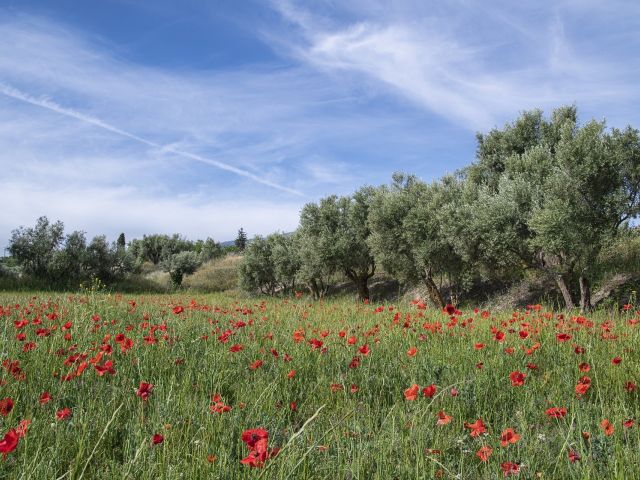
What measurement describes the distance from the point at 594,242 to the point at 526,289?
940 cm

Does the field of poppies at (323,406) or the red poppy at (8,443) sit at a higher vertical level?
the red poppy at (8,443)

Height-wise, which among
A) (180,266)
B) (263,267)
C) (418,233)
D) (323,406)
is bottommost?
(323,406)

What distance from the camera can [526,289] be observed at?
27.5m

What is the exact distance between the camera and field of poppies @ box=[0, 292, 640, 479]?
9.36 feet

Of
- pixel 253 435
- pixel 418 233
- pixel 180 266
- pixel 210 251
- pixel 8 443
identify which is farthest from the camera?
pixel 210 251

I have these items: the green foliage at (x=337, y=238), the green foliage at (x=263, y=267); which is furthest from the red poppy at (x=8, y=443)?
the green foliage at (x=263, y=267)

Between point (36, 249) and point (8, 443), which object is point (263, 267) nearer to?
point (36, 249)

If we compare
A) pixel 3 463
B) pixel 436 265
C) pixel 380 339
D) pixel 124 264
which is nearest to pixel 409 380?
pixel 380 339

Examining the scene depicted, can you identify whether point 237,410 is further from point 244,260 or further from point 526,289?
point 244,260

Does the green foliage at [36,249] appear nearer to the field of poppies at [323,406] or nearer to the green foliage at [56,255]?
the green foliage at [56,255]

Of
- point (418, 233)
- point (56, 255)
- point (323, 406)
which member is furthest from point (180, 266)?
point (323, 406)

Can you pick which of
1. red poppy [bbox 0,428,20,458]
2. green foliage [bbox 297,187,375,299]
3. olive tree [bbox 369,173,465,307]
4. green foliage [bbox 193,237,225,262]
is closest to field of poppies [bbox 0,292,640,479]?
red poppy [bbox 0,428,20,458]

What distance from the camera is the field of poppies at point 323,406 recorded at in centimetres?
285

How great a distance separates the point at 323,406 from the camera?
6.41ft
